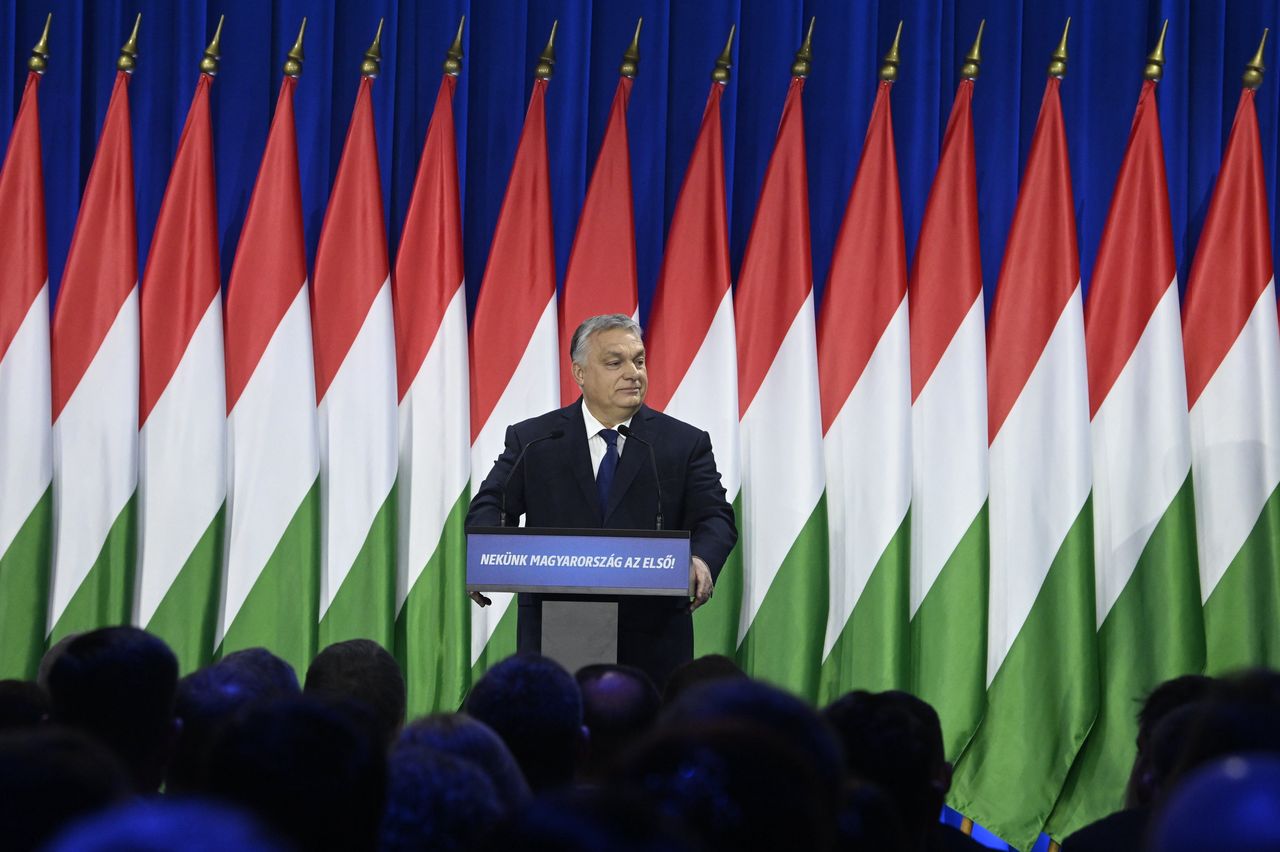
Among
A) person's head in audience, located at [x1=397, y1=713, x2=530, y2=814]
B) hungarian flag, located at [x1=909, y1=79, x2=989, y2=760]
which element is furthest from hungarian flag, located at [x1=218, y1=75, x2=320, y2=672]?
person's head in audience, located at [x1=397, y1=713, x2=530, y2=814]

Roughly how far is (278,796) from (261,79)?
5230mm

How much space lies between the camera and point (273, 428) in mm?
5980

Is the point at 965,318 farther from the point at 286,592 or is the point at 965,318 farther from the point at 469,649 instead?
the point at 286,592

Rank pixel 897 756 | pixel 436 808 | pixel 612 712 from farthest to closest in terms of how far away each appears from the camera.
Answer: pixel 612 712 < pixel 897 756 < pixel 436 808

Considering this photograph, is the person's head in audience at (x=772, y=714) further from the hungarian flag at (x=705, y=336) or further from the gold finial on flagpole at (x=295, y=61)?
the gold finial on flagpole at (x=295, y=61)

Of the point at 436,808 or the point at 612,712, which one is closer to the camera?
the point at 436,808

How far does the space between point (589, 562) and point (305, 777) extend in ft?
7.94

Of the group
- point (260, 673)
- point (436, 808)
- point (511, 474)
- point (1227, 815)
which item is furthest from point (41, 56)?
point (1227, 815)

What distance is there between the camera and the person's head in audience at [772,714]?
1.63 metres

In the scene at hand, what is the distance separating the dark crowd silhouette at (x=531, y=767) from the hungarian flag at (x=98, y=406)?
10.3 ft

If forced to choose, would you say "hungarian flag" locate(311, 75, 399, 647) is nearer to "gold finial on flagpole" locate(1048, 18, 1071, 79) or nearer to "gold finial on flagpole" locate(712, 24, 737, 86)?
"gold finial on flagpole" locate(712, 24, 737, 86)

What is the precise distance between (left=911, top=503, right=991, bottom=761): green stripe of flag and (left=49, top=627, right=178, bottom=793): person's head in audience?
4029 millimetres

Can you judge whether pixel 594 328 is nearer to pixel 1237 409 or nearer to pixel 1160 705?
pixel 1160 705

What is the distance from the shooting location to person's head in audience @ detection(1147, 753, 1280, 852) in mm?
984
